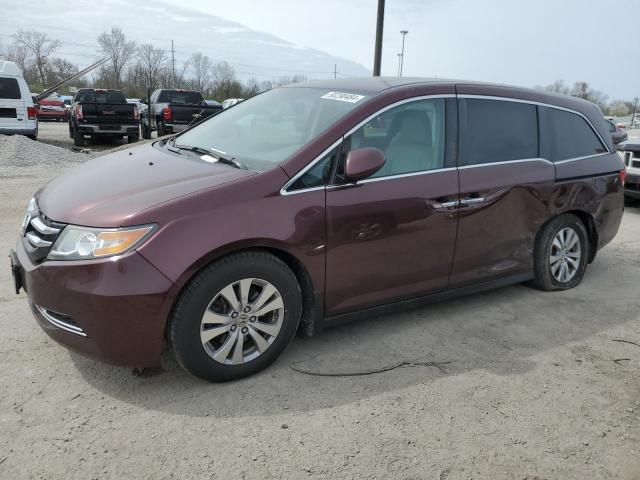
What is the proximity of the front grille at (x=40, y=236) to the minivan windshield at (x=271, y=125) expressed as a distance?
1.12 m

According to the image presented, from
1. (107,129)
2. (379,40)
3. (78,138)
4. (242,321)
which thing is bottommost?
(78,138)

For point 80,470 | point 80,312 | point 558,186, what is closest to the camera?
point 80,470

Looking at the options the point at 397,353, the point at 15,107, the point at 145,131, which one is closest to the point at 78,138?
the point at 15,107

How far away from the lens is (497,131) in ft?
13.5

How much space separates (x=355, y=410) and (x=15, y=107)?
14631mm

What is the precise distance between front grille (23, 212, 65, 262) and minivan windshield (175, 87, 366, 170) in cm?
112

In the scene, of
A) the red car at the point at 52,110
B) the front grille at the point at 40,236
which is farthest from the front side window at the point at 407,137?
the red car at the point at 52,110

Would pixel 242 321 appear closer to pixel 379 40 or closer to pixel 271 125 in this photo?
pixel 271 125

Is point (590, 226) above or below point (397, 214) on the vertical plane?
below

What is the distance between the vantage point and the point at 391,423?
280 centimetres

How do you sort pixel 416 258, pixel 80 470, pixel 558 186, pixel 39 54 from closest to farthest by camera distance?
pixel 80 470 < pixel 416 258 < pixel 558 186 < pixel 39 54

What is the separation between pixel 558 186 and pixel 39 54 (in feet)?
242

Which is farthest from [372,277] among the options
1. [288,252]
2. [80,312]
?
[80,312]

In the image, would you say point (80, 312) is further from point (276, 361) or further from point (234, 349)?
point (276, 361)
